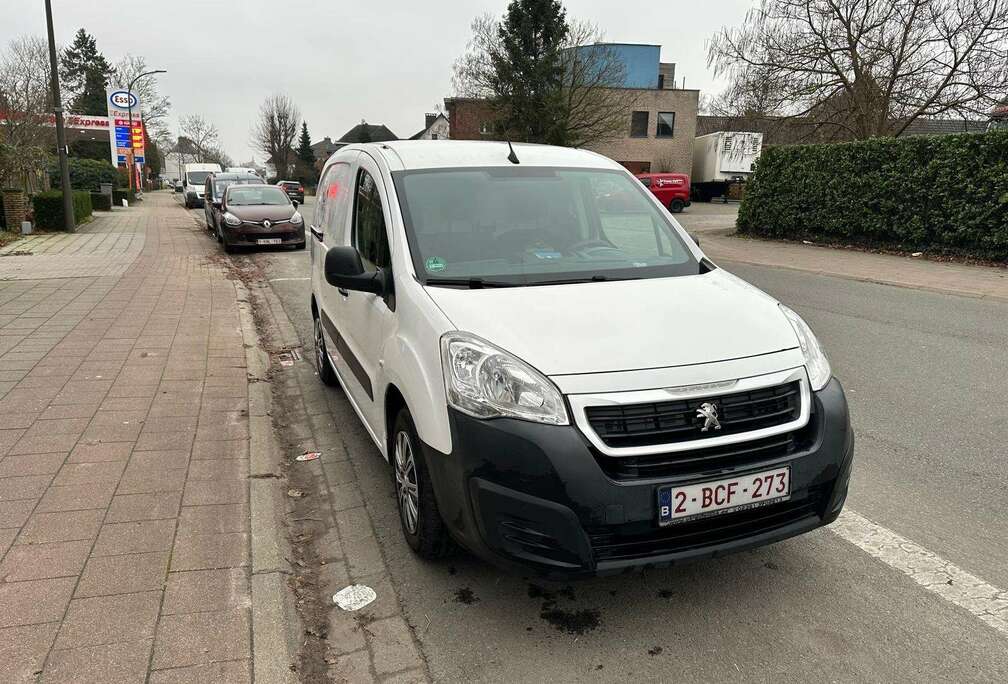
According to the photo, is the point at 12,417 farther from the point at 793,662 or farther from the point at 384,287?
the point at 793,662

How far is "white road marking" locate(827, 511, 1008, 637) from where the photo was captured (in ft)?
9.62

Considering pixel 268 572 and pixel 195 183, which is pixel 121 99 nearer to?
pixel 195 183

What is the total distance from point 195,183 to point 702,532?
40.9m

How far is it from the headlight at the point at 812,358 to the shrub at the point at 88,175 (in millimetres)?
39608

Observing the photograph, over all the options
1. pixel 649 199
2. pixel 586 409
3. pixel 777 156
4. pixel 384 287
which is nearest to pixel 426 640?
pixel 586 409

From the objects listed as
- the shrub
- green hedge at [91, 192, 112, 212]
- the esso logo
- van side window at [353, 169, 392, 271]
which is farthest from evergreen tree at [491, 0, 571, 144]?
van side window at [353, 169, 392, 271]

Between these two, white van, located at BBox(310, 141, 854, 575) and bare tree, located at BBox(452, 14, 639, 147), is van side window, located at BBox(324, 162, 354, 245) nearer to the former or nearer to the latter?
white van, located at BBox(310, 141, 854, 575)

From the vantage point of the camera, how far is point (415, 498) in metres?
3.30

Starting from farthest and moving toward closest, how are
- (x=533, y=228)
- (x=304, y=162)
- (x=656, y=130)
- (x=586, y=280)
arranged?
1. (x=304, y=162)
2. (x=656, y=130)
3. (x=533, y=228)
4. (x=586, y=280)

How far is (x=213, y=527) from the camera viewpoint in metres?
3.55

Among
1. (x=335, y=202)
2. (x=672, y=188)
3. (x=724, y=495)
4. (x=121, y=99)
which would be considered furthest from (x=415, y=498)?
(x=121, y=99)

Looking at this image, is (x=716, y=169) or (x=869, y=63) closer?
(x=869, y=63)

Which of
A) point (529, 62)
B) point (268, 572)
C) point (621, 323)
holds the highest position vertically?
point (529, 62)

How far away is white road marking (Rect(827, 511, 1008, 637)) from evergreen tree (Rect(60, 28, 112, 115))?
77.8 metres
